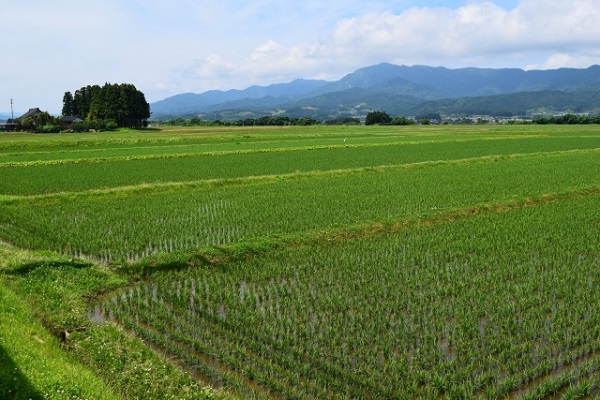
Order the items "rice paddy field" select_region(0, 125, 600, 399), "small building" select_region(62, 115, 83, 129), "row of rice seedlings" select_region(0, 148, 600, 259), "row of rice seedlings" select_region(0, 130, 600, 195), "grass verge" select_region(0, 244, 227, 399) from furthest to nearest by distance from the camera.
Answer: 1. "small building" select_region(62, 115, 83, 129)
2. "row of rice seedlings" select_region(0, 130, 600, 195)
3. "row of rice seedlings" select_region(0, 148, 600, 259)
4. "rice paddy field" select_region(0, 125, 600, 399)
5. "grass verge" select_region(0, 244, 227, 399)

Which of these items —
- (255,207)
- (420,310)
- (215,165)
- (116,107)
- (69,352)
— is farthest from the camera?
(116,107)

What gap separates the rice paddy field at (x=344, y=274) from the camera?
241 inches

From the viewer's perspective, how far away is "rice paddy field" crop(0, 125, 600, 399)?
20.1 ft

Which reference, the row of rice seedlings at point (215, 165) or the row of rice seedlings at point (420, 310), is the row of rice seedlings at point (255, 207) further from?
the row of rice seedlings at point (420, 310)

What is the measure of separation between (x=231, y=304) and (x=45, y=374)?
3.19 meters

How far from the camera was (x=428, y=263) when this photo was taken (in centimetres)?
1050

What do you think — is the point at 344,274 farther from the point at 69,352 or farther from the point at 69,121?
the point at 69,121

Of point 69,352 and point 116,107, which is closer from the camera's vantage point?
point 69,352

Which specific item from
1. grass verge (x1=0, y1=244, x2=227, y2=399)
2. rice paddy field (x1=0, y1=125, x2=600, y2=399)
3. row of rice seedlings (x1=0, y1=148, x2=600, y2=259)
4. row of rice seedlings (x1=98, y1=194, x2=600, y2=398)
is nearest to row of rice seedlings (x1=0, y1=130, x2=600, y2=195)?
rice paddy field (x1=0, y1=125, x2=600, y2=399)

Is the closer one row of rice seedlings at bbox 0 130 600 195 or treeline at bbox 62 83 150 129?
row of rice seedlings at bbox 0 130 600 195

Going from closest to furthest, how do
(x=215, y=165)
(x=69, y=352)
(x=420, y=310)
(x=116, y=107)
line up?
(x=69, y=352) → (x=420, y=310) → (x=215, y=165) → (x=116, y=107)

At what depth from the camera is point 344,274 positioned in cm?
987

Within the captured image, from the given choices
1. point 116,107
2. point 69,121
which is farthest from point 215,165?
point 69,121

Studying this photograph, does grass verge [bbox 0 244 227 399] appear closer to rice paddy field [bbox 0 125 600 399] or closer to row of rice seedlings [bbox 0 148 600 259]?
rice paddy field [bbox 0 125 600 399]
